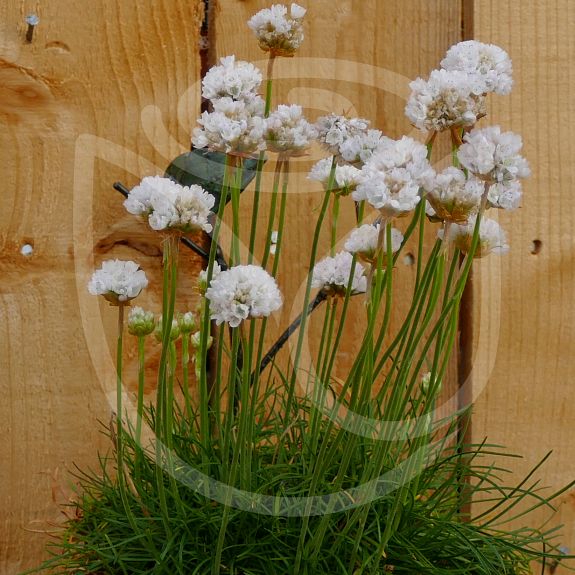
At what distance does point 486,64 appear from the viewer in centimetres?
61

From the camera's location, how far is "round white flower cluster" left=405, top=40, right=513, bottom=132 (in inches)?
22.5

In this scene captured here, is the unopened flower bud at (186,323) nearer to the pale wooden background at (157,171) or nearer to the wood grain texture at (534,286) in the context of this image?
the pale wooden background at (157,171)

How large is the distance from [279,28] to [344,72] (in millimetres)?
362

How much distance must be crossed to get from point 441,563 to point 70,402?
0.45 meters

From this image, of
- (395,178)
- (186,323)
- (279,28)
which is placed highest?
(279,28)

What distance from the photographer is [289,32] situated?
26.1 inches

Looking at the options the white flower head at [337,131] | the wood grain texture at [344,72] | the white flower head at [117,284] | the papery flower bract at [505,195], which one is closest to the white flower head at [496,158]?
the papery flower bract at [505,195]

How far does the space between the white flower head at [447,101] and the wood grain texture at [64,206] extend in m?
0.45

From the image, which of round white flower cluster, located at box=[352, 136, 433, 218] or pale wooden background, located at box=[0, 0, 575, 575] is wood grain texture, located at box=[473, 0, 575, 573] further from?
round white flower cluster, located at box=[352, 136, 433, 218]

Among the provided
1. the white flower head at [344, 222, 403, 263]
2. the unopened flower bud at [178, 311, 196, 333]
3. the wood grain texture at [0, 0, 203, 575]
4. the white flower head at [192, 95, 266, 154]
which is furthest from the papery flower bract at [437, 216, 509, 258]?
the wood grain texture at [0, 0, 203, 575]

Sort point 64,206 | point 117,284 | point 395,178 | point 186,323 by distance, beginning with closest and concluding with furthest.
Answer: point 395,178 → point 117,284 → point 186,323 → point 64,206

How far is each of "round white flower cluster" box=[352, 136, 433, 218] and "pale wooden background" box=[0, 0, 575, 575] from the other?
1.47ft

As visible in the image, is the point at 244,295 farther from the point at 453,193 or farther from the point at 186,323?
the point at 186,323

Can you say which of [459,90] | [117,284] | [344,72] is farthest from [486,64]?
[344,72]
